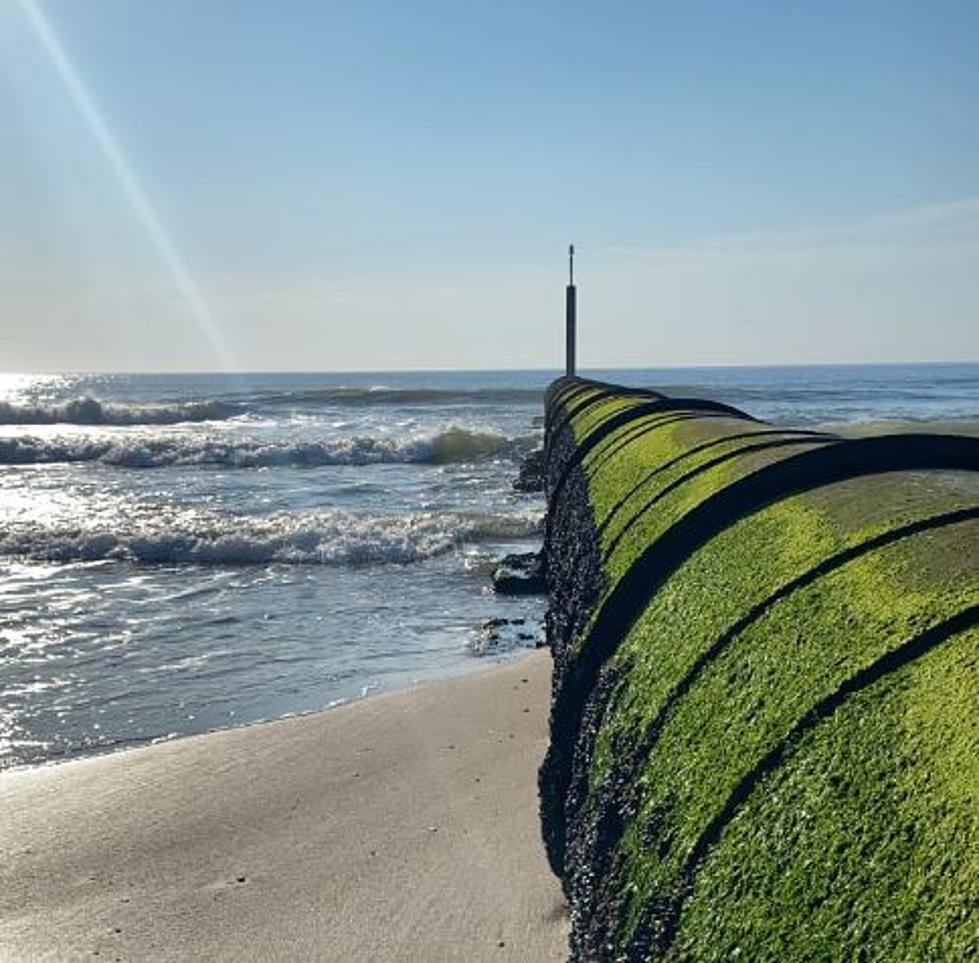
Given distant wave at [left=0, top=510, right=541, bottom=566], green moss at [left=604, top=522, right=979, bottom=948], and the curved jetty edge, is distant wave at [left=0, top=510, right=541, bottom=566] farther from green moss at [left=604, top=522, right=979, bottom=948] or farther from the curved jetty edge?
green moss at [left=604, top=522, right=979, bottom=948]

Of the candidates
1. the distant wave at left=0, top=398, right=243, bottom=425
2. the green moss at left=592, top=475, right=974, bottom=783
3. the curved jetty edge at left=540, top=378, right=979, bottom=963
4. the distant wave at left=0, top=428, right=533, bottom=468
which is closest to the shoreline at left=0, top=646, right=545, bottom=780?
the curved jetty edge at left=540, top=378, right=979, bottom=963

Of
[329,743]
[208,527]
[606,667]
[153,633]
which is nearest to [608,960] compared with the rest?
[606,667]

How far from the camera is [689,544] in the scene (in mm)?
3387

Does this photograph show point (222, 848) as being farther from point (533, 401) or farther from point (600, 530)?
point (533, 401)

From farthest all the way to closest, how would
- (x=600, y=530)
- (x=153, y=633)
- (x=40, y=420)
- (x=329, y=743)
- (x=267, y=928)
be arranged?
(x=40, y=420), (x=153, y=633), (x=329, y=743), (x=600, y=530), (x=267, y=928)

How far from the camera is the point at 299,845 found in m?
5.26

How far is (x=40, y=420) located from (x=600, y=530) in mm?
51723

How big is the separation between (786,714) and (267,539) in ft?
46.4

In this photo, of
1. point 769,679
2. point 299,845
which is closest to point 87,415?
point 299,845

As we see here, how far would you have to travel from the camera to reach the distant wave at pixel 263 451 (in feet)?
108

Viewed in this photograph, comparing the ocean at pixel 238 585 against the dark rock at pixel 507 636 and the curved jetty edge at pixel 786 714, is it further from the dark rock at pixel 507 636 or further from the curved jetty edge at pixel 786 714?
the curved jetty edge at pixel 786 714

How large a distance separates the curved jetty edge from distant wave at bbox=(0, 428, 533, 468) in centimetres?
2851

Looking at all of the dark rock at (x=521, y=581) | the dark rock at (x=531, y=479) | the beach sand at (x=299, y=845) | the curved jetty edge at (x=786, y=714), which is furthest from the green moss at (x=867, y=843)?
the dark rock at (x=531, y=479)

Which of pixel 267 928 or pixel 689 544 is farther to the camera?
pixel 267 928
